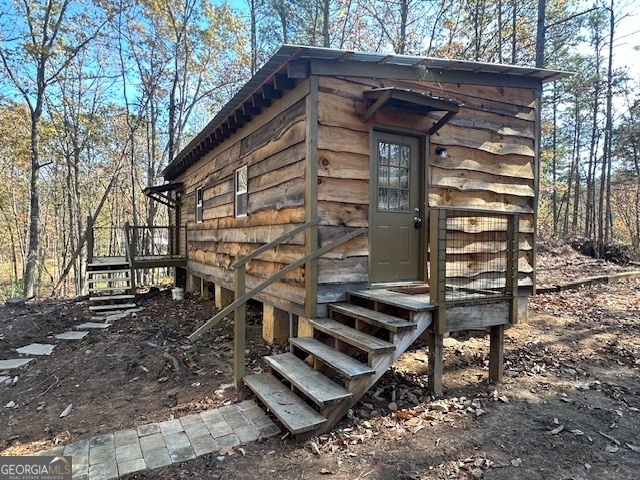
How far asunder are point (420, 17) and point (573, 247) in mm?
10596

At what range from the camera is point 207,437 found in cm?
287

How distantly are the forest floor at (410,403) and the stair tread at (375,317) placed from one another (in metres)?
0.77

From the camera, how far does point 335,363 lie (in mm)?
3197

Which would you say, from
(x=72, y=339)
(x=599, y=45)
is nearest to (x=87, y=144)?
(x=72, y=339)

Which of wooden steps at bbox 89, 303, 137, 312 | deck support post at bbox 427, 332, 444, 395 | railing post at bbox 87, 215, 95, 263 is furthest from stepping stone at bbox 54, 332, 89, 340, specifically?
deck support post at bbox 427, 332, 444, 395

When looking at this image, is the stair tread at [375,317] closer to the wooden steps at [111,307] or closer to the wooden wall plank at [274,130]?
the wooden wall plank at [274,130]

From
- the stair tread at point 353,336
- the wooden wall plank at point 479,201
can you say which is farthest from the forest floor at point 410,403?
the wooden wall plank at point 479,201

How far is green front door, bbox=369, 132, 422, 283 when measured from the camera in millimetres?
4605

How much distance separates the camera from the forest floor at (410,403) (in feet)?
8.44

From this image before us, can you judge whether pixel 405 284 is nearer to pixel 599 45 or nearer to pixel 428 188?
pixel 428 188

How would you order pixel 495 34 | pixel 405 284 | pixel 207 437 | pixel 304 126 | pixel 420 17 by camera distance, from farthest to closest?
pixel 420 17, pixel 495 34, pixel 405 284, pixel 304 126, pixel 207 437

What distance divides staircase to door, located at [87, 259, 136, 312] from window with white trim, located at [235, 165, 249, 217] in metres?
4.19

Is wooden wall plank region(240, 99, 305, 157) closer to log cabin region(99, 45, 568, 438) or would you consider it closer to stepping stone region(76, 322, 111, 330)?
log cabin region(99, 45, 568, 438)

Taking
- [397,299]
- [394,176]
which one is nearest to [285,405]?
[397,299]
